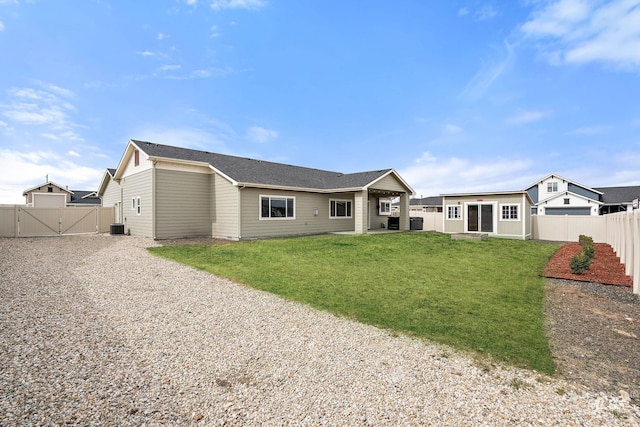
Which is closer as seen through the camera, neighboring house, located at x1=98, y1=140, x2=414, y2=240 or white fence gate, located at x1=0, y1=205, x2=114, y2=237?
neighboring house, located at x1=98, y1=140, x2=414, y2=240

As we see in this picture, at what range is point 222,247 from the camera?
12.7 meters

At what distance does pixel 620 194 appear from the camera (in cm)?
3750

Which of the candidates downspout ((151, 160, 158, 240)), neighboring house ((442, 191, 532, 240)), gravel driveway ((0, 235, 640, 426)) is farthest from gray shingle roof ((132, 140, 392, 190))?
gravel driveway ((0, 235, 640, 426))

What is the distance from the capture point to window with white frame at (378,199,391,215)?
25128 millimetres

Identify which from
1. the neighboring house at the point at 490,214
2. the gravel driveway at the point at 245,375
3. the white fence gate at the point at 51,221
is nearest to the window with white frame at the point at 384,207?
the neighboring house at the point at 490,214

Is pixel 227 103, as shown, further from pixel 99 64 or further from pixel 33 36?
pixel 33 36

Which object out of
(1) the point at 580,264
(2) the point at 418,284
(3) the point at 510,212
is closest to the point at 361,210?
(3) the point at 510,212

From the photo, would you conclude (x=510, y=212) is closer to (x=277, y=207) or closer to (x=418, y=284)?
(x=277, y=207)

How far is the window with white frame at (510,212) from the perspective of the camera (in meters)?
18.3

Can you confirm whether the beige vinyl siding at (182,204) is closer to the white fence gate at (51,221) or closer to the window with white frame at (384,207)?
the white fence gate at (51,221)

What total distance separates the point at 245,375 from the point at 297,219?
15161 millimetres

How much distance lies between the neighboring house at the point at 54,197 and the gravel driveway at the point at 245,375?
43517mm

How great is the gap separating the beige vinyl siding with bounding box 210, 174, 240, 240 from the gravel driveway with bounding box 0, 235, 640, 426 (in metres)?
10.1

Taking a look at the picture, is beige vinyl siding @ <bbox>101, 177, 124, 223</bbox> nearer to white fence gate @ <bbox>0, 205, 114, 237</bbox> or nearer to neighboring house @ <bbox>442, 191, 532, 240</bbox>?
white fence gate @ <bbox>0, 205, 114, 237</bbox>
